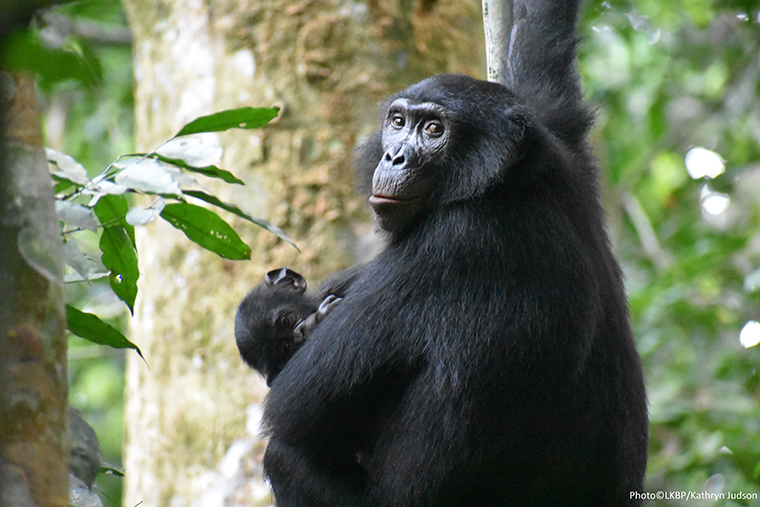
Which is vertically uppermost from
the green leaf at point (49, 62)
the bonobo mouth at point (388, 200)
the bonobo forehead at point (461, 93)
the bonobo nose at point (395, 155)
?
the bonobo forehead at point (461, 93)

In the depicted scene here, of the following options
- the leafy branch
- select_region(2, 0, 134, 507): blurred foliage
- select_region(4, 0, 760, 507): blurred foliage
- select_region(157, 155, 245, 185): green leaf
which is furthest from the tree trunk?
select_region(2, 0, 134, 507): blurred foliage

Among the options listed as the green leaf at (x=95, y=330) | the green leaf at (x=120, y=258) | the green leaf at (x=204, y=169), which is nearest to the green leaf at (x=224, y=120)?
the green leaf at (x=204, y=169)

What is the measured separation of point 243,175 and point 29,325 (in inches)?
135

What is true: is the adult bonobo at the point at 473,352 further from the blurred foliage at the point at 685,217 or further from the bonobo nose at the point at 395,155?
the blurred foliage at the point at 685,217

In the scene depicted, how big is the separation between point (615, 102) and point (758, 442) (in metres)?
4.31

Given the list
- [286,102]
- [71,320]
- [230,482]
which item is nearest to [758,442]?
[230,482]

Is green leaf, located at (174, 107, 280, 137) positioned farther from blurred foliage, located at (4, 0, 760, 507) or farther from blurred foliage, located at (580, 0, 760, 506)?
blurred foliage, located at (580, 0, 760, 506)

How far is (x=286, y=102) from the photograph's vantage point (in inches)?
192

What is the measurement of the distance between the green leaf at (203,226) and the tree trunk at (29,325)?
1079 mm

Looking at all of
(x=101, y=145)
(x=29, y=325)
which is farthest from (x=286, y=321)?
(x=101, y=145)

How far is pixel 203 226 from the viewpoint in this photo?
275 cm

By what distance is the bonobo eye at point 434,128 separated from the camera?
351 cm

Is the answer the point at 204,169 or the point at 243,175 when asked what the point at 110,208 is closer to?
the point at 204,169

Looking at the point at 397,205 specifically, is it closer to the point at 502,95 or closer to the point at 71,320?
the point at 502,95
